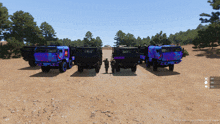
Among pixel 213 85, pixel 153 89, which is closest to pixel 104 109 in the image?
pixel 153 89

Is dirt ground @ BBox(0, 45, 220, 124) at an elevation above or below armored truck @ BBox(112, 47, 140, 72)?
below

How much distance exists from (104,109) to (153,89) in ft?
11.6

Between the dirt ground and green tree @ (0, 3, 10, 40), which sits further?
green tree @ (0, 3, 10, 40)

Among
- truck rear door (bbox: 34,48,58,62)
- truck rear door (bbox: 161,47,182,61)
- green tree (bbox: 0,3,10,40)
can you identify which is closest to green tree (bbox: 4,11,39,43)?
green tree (bbox: 0,3,10,40)

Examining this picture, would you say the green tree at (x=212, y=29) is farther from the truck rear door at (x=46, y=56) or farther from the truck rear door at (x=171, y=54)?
the truck rear door at (x=46, y=56)

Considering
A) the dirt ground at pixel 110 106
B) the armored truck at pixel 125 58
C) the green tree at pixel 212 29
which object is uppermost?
the green tree at pixel 212 29

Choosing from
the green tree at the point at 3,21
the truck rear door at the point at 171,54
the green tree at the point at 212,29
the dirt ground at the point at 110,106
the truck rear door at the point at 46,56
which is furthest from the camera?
the green tree at the point at 3,21

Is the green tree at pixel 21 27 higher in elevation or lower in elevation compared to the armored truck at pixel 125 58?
higher

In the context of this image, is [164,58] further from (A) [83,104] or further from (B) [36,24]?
(B) [36,24]

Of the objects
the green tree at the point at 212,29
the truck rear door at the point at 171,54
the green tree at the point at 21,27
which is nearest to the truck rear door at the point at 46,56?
the truck rear door at the point at 171,54

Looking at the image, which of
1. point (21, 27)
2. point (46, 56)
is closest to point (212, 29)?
point (46, 56)

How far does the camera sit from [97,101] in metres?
5.80

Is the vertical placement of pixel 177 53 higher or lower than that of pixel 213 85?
higher

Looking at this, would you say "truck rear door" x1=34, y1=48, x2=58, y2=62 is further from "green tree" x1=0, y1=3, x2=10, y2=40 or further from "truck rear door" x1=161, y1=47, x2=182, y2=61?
"green tree" x1=0, y1=3, x2=10, y2=40
